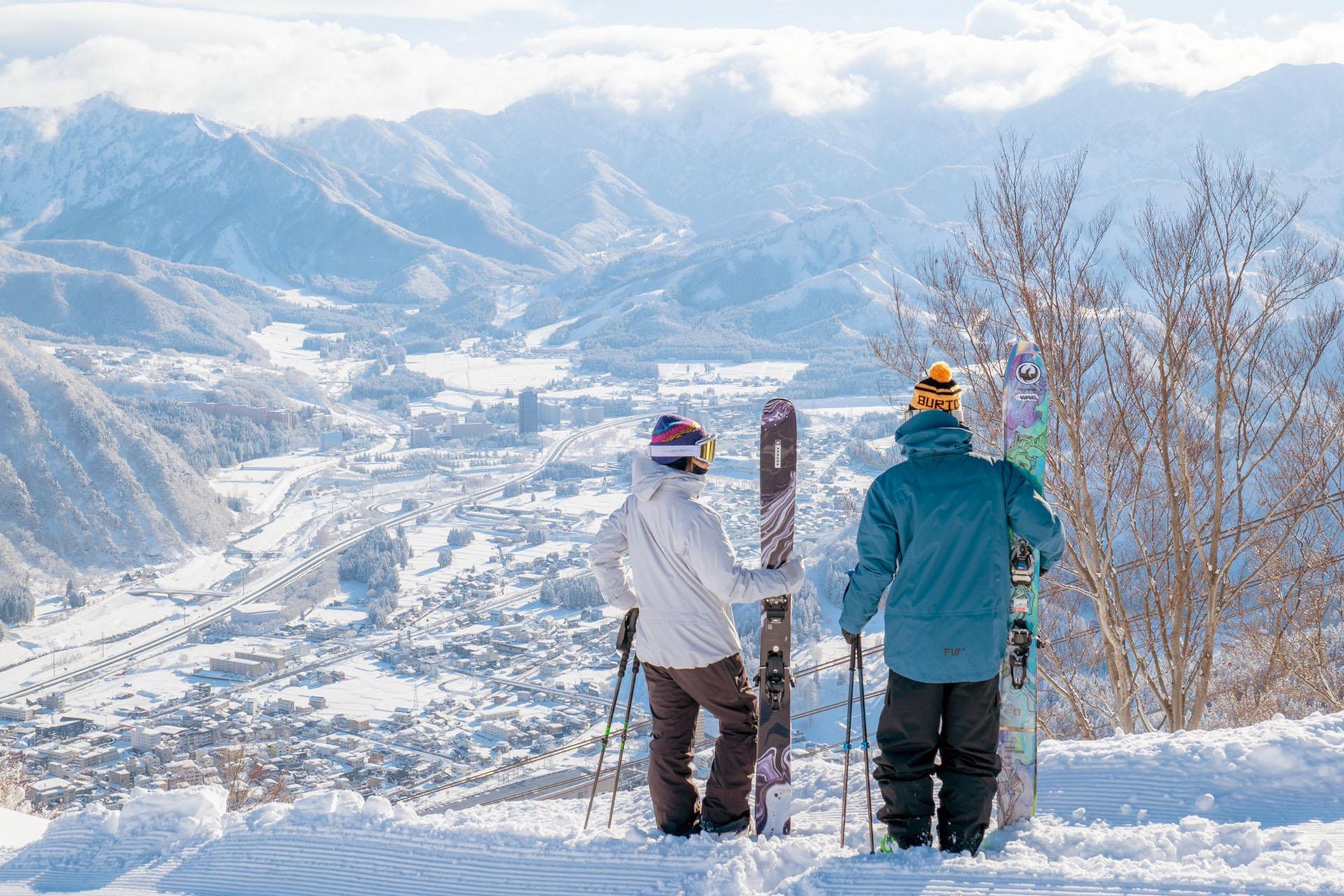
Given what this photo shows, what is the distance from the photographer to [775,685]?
3.42 m

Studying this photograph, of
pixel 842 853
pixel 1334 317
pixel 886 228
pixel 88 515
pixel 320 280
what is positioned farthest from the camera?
pixel 320 280

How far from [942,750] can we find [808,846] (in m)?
0.52

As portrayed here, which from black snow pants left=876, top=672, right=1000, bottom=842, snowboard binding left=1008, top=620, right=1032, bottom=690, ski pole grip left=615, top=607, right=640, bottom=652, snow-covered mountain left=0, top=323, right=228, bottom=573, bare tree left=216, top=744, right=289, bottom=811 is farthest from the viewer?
snow-covered mountain left=0, top=323, right=228, bottom=573

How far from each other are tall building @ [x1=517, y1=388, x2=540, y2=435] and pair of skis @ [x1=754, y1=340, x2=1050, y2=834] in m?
55.4

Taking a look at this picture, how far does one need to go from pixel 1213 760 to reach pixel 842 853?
4.49ft

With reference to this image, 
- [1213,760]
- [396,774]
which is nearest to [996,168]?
[1213,760]

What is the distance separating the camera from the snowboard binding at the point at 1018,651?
3.05 meters

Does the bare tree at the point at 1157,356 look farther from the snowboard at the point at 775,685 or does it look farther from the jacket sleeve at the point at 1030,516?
the jacket sleeve at the point at 1030,516

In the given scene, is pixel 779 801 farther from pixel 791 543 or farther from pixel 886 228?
pixel 886 228

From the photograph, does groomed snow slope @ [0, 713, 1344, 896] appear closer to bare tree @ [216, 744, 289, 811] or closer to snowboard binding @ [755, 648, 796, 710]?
snowboard binding @ [755, 648, 796, 710]

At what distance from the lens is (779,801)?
11.2 ft

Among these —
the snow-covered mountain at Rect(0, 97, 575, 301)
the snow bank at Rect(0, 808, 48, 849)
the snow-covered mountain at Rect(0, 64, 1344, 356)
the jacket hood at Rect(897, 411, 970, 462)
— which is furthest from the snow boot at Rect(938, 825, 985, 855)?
the snow-covered mountain at Rect(0, 97, 575, 301)

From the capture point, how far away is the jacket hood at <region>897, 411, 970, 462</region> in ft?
9.43

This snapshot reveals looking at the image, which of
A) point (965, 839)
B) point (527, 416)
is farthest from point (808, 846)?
point (527, 416)
